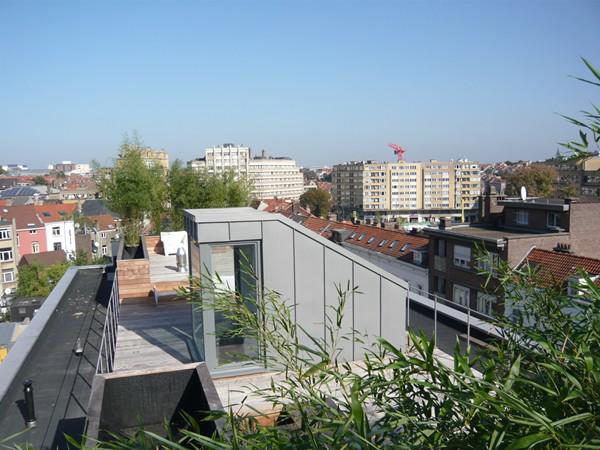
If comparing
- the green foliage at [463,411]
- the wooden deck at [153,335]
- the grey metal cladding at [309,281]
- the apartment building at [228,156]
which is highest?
the apartment building at [228,156]

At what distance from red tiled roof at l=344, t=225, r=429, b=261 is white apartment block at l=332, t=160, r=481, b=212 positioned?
10038cm

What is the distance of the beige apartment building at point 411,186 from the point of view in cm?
14188

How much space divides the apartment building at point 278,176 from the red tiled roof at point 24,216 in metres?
119

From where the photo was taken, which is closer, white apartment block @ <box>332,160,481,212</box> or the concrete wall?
the concrete wall

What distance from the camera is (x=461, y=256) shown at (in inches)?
1256

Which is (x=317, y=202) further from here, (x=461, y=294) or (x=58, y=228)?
(x=461, y=294)

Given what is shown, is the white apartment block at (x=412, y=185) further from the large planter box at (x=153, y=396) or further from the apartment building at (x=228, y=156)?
the large planter box at (x=153, y=396)

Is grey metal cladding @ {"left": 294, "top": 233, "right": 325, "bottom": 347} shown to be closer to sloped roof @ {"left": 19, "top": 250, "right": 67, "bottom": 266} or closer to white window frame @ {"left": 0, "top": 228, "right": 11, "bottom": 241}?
white window frame @ {"left": 0, "top": 228, "right": 11, "bottom": 241}

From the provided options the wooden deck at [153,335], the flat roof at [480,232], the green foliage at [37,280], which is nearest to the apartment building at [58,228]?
the green foliage at [37,280]

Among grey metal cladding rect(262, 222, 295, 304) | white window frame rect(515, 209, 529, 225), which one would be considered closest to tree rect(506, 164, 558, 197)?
white window frame rect(515, 209, 529, 225)

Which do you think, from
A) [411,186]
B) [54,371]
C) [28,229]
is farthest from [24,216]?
[411,186]

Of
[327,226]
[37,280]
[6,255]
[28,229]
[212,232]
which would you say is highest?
[212,232]

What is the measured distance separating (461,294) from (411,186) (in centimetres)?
11379

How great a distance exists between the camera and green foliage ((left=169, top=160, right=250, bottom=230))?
717 inches
